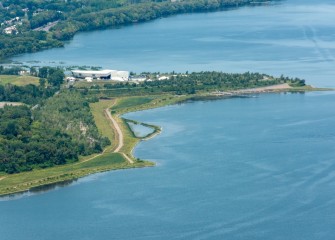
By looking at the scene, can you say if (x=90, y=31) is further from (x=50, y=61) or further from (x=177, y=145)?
(x=177, y=145)

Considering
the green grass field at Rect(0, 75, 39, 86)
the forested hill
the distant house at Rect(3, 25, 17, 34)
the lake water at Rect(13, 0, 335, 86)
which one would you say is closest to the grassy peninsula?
the green grass field at Rect(0, 75, 39, 86)

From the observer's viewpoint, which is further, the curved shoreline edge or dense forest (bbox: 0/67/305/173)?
dense forest (bbox: 0/67/305/173)

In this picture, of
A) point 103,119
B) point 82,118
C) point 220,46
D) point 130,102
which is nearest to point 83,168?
point 82,118

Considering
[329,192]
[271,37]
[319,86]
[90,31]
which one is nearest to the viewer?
[329,192]

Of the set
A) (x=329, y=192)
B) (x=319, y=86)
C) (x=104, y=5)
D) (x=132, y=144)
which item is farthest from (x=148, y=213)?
(x=104, y=5)

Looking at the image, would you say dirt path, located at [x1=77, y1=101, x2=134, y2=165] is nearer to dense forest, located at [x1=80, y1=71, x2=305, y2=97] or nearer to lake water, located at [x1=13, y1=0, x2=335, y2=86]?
dense forest, located at [x1=80, y1=71, x2=305, y2=97]
